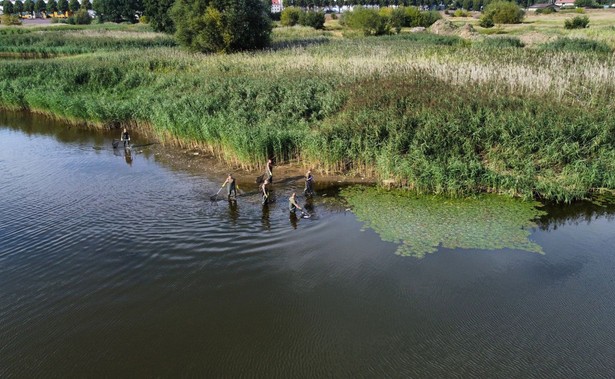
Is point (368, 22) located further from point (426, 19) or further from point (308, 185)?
point (308, 185)

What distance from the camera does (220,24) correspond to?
130ft

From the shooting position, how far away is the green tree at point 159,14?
56.5m

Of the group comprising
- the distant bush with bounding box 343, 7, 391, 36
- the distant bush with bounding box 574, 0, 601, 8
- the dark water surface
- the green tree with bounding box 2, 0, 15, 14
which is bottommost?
the dark water surface

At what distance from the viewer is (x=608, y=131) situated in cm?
1950

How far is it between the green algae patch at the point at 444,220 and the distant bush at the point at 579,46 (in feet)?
75.7

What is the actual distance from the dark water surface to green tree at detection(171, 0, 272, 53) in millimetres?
26137

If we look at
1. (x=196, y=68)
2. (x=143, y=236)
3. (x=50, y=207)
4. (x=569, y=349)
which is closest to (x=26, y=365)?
(x=143, y=236)

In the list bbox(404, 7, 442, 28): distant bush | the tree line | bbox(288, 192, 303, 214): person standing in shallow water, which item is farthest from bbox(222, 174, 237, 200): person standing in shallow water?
the tree line

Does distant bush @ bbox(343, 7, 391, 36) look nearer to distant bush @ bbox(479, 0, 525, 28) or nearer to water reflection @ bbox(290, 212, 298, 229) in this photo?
distant bush @ bbox(479, 0, 525, 28)

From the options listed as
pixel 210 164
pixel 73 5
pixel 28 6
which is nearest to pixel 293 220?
pixel 210 164

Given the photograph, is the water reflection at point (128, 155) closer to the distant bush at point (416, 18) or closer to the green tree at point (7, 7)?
the distant bush at point (416, 18)

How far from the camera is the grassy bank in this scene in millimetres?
18578

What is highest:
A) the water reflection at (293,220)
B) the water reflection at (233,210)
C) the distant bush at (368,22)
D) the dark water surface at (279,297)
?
the distant bush at (368,22)

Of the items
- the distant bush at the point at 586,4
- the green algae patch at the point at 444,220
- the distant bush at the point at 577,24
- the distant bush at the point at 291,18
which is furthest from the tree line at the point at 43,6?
the green algae patch at the point at 444,220
